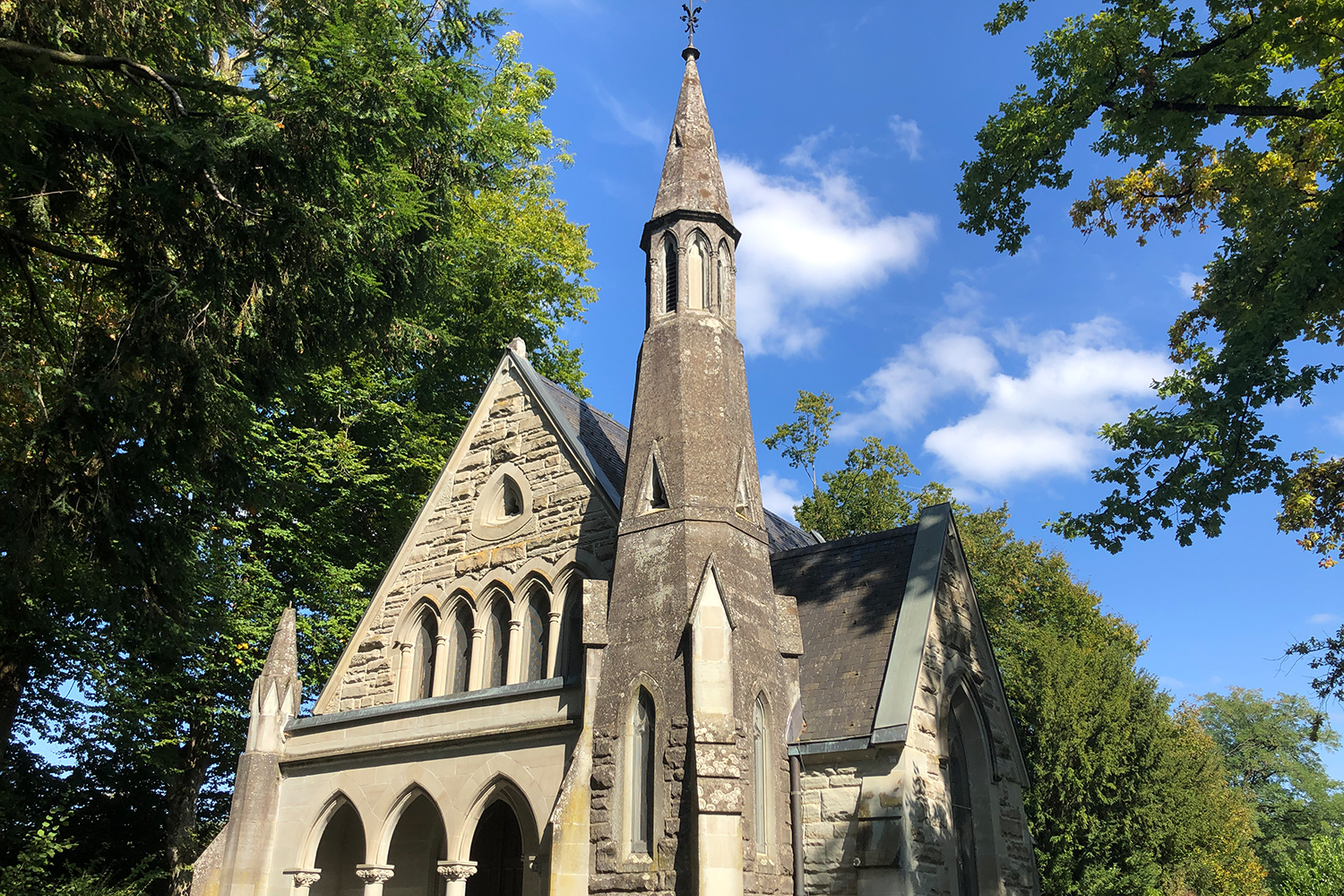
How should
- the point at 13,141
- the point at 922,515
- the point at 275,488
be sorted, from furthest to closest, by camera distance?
1. the point at 275,488
2. the point at 922,515
3. the point at 13,141

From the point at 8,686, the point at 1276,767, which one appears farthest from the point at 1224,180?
the point at 1276,767

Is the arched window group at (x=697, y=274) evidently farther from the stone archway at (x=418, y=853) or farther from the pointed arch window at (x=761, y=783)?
the stone archway at (x=418, y=853)

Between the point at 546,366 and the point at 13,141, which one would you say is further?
the point at 546,366

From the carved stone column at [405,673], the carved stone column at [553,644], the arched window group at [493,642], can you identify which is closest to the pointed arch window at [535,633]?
the arched window group at [493,642]

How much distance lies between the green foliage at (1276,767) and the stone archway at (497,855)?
3877 cm

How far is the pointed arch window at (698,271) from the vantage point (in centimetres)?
1362

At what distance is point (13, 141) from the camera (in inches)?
314

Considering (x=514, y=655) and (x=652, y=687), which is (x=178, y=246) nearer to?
(x=652, y=687)

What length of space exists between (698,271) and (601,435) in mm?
3569

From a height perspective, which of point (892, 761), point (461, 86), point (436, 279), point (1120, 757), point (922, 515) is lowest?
point (892, 761)

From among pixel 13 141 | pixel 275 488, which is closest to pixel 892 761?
pixel 13 141

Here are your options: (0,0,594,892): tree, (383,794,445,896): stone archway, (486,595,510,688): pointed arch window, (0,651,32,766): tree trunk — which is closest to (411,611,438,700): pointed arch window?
(486,595,510,688): pointed arch window

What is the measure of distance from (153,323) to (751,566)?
6840 millimetres

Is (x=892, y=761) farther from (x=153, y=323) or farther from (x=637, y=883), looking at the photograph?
(x=153, y=323)
